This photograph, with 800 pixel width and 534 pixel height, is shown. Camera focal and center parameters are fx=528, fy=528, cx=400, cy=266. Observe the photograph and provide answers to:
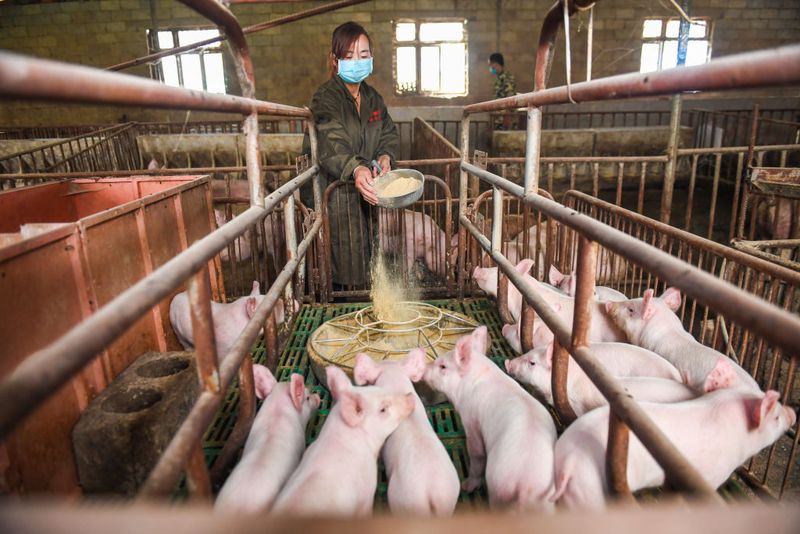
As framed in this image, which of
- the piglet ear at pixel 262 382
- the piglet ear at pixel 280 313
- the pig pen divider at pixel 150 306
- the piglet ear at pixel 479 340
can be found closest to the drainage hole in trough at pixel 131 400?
the piglet ear at pixel 262 382

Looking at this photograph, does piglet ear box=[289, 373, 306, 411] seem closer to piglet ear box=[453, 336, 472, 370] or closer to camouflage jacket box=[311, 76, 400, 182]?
piglet ear box=[453, 336, 472, 370]

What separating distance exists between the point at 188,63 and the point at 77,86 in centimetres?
1599

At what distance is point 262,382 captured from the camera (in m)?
2.50

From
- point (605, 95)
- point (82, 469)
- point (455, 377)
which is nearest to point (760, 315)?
point (605, 95)

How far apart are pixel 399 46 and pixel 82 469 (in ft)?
45.9

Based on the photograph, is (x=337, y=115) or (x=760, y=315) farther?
(x=337, y=115)

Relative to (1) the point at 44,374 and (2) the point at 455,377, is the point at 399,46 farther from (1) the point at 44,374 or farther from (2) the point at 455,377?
(1) the point at 44,374

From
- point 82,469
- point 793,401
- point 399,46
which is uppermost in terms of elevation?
point 399,46

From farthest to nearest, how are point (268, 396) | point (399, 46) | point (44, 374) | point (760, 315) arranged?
point (399, 46) → point (268, 396) → point (760, 315) → point (44, 374)

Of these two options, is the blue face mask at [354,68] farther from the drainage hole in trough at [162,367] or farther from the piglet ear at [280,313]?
the drainage hole in trough at [162,367]

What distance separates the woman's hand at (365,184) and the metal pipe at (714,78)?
1.92 meters

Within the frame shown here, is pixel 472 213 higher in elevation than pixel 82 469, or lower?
higher

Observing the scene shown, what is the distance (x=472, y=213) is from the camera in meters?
4.29

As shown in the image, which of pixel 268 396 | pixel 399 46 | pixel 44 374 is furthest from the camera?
pixel 399 46
